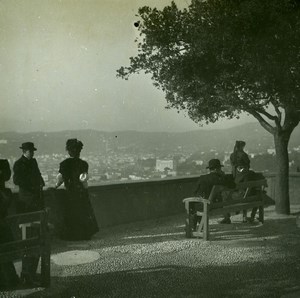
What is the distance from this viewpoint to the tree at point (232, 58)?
35.1 feet

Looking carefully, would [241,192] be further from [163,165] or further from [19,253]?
[19,253]

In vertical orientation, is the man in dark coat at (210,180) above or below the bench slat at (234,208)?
above

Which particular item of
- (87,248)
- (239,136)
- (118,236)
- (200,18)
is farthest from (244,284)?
(239,136)

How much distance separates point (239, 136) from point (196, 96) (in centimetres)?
671

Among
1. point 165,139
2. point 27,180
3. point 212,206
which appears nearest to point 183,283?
point 212,206

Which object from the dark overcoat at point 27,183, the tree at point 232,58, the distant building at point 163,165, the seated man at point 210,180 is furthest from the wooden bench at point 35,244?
the distant building at point 163,165

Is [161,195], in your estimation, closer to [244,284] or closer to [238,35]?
[238,35]

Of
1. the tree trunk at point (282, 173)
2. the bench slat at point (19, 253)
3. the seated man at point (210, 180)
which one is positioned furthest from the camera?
the tree trunk at point (282, 173)

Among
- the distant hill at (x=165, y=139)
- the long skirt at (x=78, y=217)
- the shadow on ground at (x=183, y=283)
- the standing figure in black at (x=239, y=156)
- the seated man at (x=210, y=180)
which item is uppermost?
the distant hill at (x=165, y=139)

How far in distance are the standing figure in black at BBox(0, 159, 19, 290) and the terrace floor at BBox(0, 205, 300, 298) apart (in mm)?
210

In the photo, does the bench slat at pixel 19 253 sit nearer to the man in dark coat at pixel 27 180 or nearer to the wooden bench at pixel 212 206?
the man in dark coat at pixel 27 180

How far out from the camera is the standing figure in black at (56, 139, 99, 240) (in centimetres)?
892

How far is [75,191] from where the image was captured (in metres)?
8.99

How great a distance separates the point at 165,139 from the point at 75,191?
1252cm
